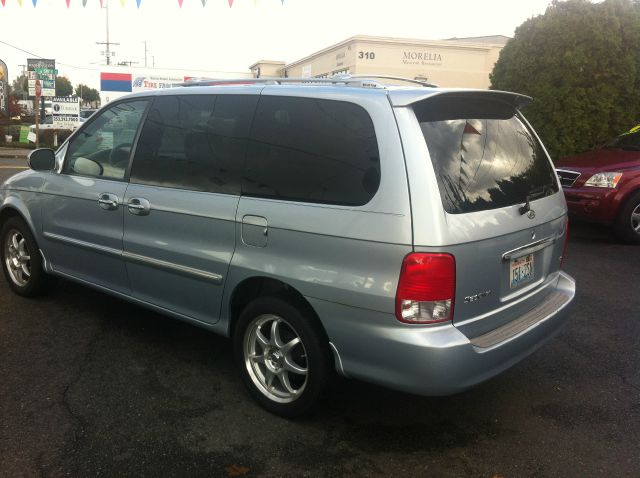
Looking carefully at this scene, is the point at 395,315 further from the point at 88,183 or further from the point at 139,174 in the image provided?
the point at 88,183

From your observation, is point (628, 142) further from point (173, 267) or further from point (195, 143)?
point (173, 267)

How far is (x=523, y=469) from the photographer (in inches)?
111

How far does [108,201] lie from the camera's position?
3.98m

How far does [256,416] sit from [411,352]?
3.67 ft

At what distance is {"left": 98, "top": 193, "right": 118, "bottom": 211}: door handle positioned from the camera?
13.0ft

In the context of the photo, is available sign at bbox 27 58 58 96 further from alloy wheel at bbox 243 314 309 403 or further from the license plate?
the license plate

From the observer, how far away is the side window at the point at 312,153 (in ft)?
9.30

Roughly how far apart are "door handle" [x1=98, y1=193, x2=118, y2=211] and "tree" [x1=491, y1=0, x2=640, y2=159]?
27.1 ft

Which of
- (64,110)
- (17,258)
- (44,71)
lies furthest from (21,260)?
(64,110)

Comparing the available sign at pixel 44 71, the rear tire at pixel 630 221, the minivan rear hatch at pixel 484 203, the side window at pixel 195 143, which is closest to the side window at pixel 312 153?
the side window at pixel 195 143

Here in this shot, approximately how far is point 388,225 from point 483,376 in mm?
888

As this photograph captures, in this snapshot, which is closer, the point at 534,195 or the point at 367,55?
the point at 534,195

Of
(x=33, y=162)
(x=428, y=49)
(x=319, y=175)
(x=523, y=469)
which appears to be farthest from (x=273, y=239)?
(x=428, y=49)

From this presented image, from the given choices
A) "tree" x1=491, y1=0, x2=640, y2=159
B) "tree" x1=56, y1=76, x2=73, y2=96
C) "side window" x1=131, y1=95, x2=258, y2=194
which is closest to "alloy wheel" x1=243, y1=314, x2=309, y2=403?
"side window" x1=131, y1=95, x2=258, y2=194
